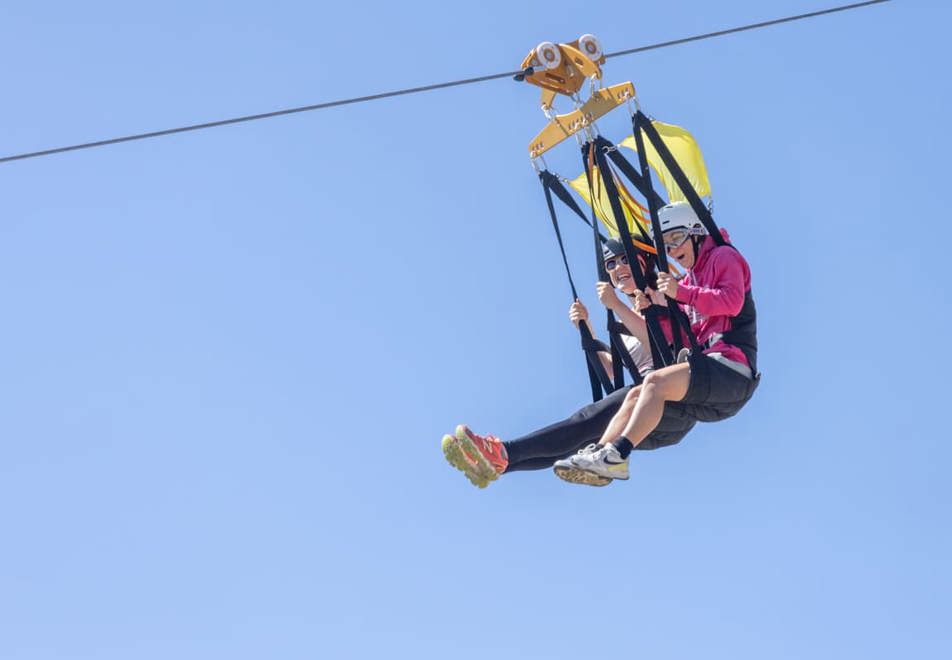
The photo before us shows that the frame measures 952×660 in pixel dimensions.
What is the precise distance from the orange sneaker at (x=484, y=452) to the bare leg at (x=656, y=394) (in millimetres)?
757

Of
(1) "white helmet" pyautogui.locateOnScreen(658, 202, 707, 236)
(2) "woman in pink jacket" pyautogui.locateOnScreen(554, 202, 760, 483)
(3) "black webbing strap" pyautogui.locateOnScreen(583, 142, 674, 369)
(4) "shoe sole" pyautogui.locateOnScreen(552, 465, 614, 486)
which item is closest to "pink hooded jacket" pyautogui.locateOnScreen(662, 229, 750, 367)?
(2) "woman in pink jacket" pyautogui.locateOnScreen(554, 202, 760, 483)

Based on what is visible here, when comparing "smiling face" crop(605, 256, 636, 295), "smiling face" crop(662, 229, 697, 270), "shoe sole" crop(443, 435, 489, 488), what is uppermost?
"smiling face" crop(662, 229, 697, 270)

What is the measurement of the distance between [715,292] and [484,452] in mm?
1584

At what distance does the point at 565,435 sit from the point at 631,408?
1.60 feet

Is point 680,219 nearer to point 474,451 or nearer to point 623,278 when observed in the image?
point 623,278

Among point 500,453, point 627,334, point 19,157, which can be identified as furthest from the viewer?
point 627,334

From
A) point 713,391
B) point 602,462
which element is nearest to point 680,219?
point 713,391

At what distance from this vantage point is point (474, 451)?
34.6 ft

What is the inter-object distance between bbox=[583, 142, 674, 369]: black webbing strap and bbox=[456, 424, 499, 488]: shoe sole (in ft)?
3.71

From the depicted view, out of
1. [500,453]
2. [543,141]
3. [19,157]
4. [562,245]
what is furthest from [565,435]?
[19,157]

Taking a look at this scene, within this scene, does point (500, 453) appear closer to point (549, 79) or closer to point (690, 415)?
point (690, 415)

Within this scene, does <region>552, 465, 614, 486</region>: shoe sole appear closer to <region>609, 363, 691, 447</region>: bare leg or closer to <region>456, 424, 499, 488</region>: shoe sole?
<region>609, 363, 691, 447</region>: bare leg

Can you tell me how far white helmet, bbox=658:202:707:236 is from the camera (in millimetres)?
10906

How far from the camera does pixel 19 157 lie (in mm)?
10016
